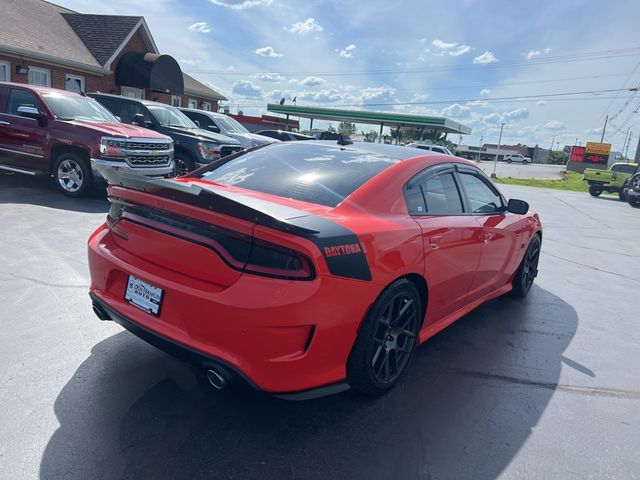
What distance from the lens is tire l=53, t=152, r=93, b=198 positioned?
8.26 meters

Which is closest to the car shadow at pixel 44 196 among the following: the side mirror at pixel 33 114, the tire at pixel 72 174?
the tire at pixel 72 174

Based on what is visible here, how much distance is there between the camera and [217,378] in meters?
2.38

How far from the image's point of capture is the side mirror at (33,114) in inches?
316

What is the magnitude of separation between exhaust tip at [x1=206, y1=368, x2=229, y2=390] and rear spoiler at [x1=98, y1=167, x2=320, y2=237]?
0.79 m

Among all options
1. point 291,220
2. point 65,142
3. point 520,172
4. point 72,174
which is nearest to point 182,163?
point 72,174

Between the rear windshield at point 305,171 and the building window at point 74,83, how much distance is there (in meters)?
19.6

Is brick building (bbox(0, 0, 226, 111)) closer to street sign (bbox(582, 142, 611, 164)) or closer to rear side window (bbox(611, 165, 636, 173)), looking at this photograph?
rear side window (bbox(611, 165, 636, 173))

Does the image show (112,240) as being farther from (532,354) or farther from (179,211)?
(532,354)

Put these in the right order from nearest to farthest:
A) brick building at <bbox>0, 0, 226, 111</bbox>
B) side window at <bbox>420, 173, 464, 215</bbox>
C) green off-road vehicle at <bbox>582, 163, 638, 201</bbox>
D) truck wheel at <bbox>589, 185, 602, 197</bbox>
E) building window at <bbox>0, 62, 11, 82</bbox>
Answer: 1. side window at <bbox>420, 173, 464, 215</bbox>
2. building window at <bbox>0, 62, 11, 82</bbox>
3. brick building at <bbox>0, 0, 226, 111</bbox>
4. green off-road vehicle at <bbox>582, 163, 638, 201</bbox>
5. truck wheel at <bbox>589, 185, 602, 197</bbox>

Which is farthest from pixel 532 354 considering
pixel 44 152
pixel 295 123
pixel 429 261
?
pixel 295 123

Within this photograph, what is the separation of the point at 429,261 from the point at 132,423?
6.61 feet

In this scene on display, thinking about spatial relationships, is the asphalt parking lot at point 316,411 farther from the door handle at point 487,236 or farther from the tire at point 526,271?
the door handle at point 487,236

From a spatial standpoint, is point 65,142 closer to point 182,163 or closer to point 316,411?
point 182,163

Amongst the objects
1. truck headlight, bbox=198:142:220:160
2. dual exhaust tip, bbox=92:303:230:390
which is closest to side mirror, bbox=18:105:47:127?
truck headlight, bbox=198:142:220:160
